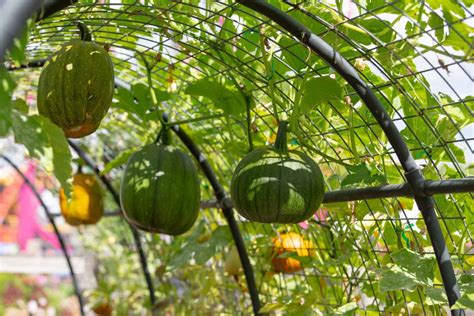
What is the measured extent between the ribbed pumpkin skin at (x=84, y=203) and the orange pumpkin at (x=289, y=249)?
52 centimetres

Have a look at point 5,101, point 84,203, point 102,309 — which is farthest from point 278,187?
point 102,309

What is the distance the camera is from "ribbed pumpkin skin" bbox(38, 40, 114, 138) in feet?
2.81

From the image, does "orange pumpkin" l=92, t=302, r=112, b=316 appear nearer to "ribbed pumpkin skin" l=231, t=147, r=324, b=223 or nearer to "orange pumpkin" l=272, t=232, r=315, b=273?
"orange pumpkin" l=272, t=232, r=315, b=273

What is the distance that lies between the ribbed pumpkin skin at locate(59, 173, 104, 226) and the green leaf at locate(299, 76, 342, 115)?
917 millimetres

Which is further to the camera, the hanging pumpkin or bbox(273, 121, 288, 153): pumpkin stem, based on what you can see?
the hanging pumpkin

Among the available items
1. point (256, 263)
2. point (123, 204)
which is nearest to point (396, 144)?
point (123, 204)

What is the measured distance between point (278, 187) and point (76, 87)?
0.99 feet

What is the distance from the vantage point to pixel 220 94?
3.53 feet

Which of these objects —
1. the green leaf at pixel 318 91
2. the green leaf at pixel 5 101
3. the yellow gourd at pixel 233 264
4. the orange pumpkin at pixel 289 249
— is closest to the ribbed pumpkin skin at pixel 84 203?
the yellow gourd at pixel 233 264

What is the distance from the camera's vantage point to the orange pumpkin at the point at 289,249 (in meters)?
1.38

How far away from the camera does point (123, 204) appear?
99 cm

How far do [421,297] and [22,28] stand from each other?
2.62 ft

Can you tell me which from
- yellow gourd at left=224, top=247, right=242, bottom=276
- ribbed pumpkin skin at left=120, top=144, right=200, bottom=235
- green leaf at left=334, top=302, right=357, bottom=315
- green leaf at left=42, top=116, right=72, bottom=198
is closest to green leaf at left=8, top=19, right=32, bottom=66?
green leaf at left=42, top=116, right=72, bottom=198

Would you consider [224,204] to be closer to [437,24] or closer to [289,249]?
[289,249]
